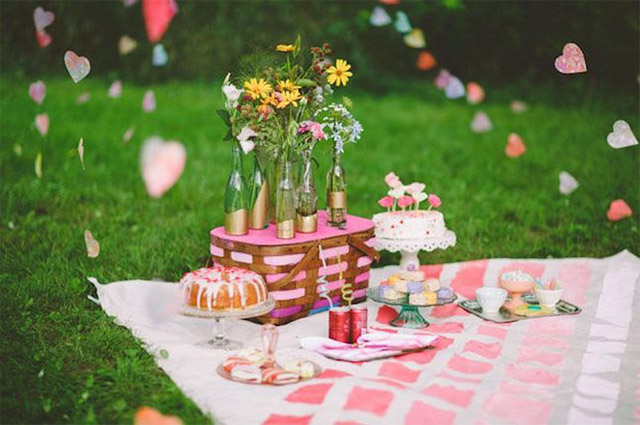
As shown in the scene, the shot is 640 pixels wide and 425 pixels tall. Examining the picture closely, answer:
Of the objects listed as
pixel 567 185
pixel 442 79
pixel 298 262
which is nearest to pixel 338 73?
pixel 298 262

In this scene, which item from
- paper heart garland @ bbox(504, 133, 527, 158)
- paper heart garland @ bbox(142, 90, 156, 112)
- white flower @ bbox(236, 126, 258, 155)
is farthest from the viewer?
paper heart garland @ bbox(142, 90, 156, 112)

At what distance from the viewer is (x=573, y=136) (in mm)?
7887

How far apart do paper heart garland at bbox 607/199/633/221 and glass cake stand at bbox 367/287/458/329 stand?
206 cm

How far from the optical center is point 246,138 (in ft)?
12.7

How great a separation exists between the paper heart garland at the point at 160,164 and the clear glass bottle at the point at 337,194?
2183 mm

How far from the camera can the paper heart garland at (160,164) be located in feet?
20.1

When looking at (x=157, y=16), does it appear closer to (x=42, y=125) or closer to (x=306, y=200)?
(x=42, y=125)

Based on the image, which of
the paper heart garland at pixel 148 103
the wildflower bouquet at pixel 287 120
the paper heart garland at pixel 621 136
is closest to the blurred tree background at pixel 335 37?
the paper heart garland at pixel 148 103

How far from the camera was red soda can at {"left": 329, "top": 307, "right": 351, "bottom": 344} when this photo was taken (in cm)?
362

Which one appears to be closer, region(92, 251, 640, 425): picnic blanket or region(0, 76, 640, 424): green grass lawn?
region(92, 251, 640, 425): picnic blanket

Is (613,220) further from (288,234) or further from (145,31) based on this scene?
(145,31)

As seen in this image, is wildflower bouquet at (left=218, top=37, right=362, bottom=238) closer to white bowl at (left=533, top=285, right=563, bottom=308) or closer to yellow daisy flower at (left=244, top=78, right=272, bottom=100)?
yellow daisy flower at (left=244, top=78, right=272, bottom=100)

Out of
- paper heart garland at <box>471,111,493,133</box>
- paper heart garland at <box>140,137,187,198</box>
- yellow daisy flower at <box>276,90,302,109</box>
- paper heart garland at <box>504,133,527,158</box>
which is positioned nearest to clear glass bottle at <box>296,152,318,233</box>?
yellow daisy flower at <box>276,90,302,109</box>

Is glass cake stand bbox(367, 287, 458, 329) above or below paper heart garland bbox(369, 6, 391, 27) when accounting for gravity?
below
